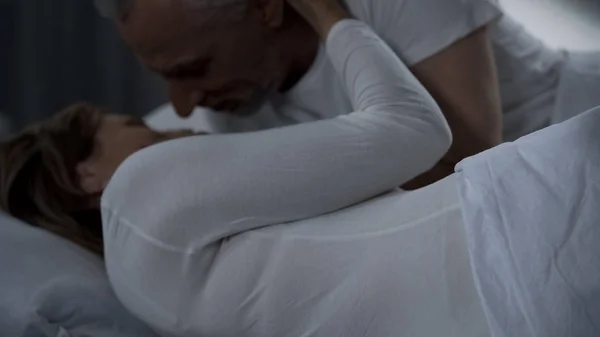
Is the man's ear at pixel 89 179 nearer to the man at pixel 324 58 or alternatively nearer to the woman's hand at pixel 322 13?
the man at pixel 324 58

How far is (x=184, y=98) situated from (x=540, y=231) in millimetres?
611

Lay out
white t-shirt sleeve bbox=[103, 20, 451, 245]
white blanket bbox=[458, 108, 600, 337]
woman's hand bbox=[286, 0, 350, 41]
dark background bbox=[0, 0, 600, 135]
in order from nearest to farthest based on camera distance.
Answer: white blanket bbox=[458, 108, 600, 337] < white t-shirt sleeve bbox=[103, 20, 451, 245] < woman's hand bbox=[286, 0, 350, 41] < dark background bbox=[0, 0, 600, 135]

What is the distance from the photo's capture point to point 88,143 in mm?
1228

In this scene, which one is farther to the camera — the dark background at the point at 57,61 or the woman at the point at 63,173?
the dark background at the point at 57,61

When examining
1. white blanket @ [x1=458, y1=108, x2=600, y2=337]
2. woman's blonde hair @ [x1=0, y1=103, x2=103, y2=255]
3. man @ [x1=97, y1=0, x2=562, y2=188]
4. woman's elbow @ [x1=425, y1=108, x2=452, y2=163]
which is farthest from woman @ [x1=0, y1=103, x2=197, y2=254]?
white blanket @ [x1=458, y1=108, x2=600, y2=337]

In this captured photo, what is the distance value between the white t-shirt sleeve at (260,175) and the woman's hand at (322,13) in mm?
193

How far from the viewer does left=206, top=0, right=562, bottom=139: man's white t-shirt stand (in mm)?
1122

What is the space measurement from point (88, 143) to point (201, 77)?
0.20 m

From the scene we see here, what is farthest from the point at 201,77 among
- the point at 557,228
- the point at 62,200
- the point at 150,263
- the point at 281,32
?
the point at 557,228

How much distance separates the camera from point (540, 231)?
78 cm

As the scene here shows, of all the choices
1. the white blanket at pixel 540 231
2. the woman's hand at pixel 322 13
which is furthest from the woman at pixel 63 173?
the white blanket at pixel 540 231

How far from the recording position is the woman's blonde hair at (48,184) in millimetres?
1162

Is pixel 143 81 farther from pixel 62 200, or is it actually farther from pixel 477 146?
pixel 477 146

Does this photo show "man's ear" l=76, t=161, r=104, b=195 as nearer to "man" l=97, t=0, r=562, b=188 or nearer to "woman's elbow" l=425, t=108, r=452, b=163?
"man" l=97, t=0, r=562, b=188
